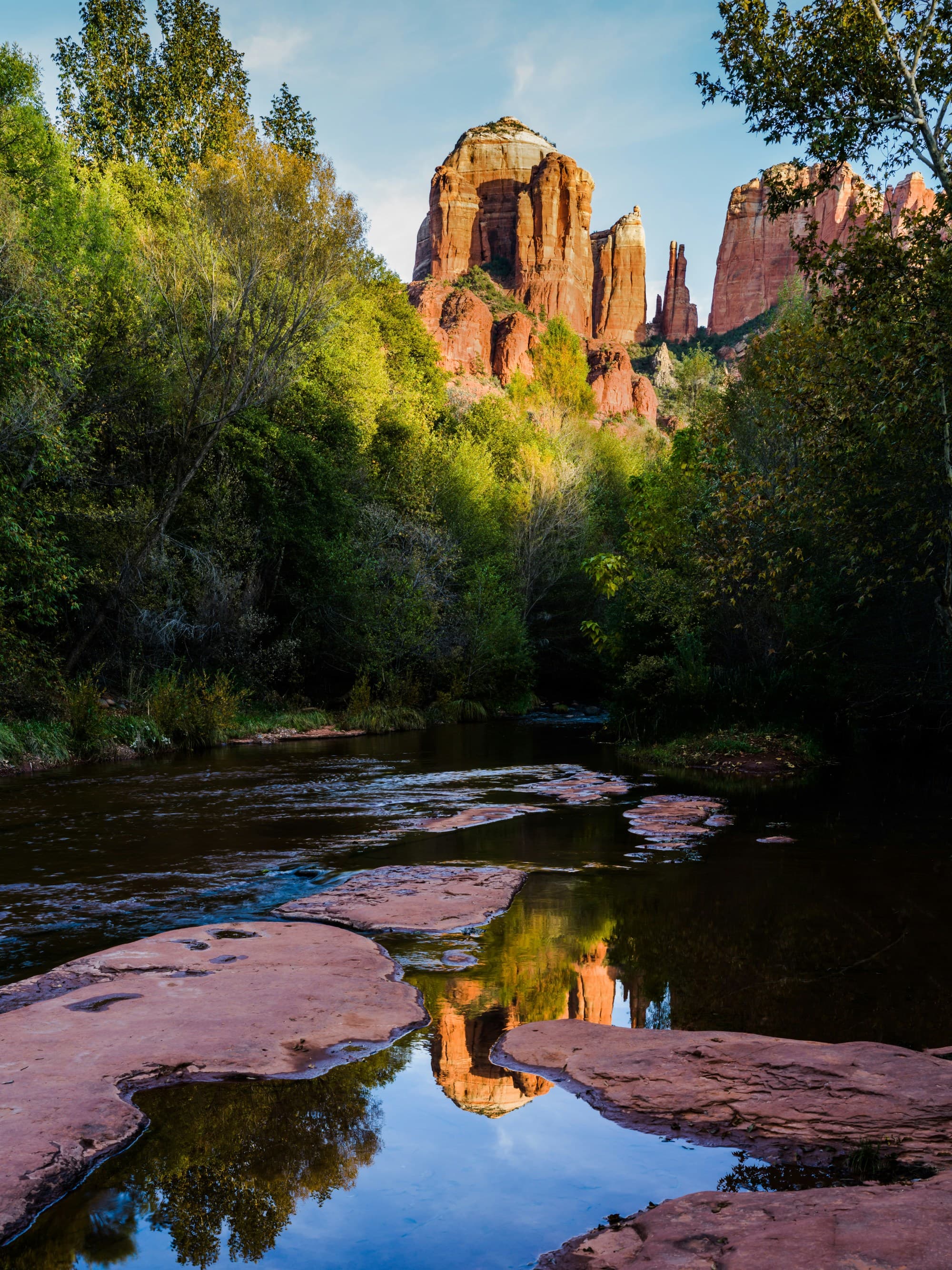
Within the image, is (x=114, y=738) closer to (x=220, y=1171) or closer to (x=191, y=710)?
(x=191, y=710)

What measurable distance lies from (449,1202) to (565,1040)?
1434 millimetres

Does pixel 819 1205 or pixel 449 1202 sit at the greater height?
pixel 819 1205

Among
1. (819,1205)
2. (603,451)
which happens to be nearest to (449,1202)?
(819,1205)

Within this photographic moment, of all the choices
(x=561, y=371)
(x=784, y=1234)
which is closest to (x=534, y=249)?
(x=561, y=371)

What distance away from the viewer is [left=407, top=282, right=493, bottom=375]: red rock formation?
8781cm

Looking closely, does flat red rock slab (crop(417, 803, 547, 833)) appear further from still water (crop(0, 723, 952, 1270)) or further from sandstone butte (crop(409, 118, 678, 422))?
sandstone butte (crop(409, 118, 678, 422))

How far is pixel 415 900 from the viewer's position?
288 inches

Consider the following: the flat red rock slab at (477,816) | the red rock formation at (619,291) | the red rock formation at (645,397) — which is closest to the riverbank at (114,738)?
the flat red rock slab at (477,816)

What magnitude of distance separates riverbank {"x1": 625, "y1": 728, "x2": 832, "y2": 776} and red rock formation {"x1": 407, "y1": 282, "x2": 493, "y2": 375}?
7076 cm

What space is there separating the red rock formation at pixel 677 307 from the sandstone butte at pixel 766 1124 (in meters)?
127

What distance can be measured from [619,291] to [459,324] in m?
37.4

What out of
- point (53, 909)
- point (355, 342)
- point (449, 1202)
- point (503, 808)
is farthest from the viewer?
point (355, 342)

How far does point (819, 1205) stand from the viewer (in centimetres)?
264

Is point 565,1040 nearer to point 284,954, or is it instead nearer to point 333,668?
point 284,954
